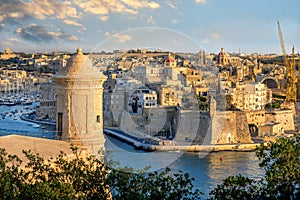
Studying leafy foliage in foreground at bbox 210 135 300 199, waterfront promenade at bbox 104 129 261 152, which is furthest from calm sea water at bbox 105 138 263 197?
leafy foliage in foreground at bbox 210 135 300 199

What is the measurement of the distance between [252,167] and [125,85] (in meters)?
6.66

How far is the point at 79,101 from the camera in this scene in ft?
8.22

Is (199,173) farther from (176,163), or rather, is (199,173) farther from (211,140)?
(211,140)

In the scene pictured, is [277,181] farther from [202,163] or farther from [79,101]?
[202,163]

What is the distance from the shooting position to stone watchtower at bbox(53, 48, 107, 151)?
2.48 m

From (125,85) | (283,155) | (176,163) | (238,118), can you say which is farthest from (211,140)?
(283,155)

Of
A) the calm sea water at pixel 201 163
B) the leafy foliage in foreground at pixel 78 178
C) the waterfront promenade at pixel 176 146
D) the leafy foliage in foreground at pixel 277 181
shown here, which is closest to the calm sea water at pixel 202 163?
the calm sea water at pixel 201 163

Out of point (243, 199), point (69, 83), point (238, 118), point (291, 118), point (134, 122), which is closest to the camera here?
point (243, 199)

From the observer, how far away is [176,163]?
9.76 metres

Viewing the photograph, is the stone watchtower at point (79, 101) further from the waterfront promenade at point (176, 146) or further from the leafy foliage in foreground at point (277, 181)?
the waterfront promenade at point (176, 146)

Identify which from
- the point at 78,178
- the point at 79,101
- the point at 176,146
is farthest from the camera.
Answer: the point at 176,146

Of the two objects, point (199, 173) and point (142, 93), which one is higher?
point (142, 93)

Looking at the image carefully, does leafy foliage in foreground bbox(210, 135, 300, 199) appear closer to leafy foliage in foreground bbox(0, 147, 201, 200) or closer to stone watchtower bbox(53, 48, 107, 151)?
leafy foliage in foreground bbox(0, 147, 201, 200)

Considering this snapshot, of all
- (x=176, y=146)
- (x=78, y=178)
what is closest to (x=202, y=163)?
(x=176, y=146)
